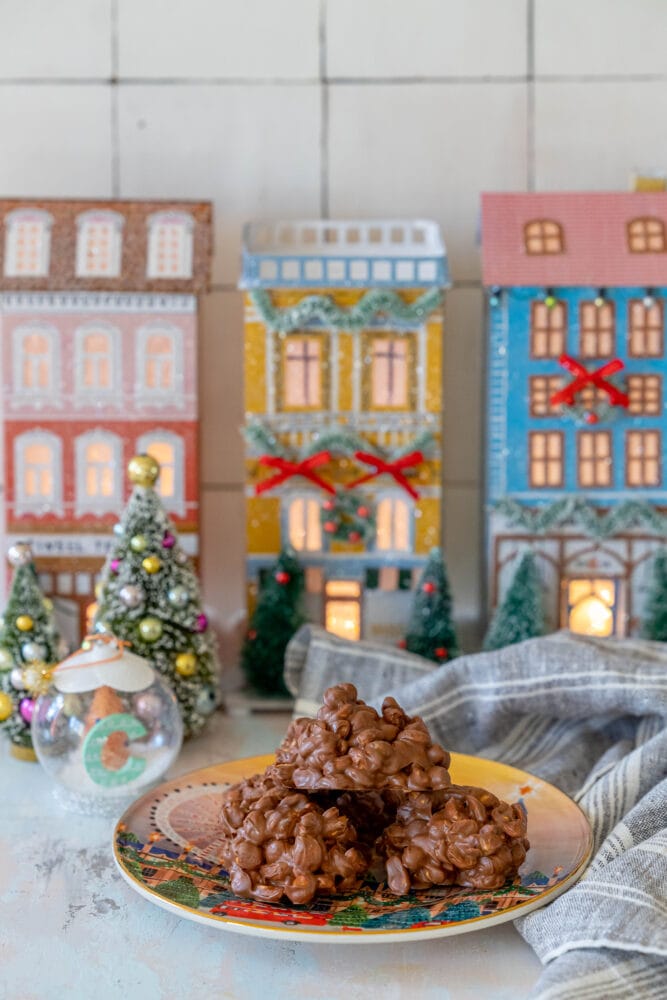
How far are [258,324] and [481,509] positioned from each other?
50 centimetres

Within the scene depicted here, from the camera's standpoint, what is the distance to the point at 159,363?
59.0 inches

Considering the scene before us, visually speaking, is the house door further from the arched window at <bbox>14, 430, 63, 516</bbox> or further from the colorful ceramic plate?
the arched window at <bbox>14, 430, 63, 516</bbox>

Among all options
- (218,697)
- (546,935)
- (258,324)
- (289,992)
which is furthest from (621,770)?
(258,324)

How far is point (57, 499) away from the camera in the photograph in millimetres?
1519

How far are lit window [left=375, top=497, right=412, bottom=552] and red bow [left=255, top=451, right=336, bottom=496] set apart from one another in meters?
0.09

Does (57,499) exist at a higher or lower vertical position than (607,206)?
lower

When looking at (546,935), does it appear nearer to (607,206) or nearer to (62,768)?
(62,768)

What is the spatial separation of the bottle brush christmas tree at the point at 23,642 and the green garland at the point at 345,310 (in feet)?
1.57

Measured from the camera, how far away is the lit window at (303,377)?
1.51 meters

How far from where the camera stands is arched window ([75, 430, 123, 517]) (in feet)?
4.96

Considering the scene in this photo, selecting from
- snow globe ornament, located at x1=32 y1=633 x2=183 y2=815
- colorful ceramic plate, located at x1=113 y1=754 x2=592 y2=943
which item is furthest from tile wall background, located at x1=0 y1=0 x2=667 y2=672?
colorful ceramic plate, located at x1=113 y1=754 x2=592 y2=943

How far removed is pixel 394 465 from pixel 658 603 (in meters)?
0.44

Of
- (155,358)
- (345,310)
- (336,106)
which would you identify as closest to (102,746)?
(155,358)

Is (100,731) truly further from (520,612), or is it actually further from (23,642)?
(520,612)
